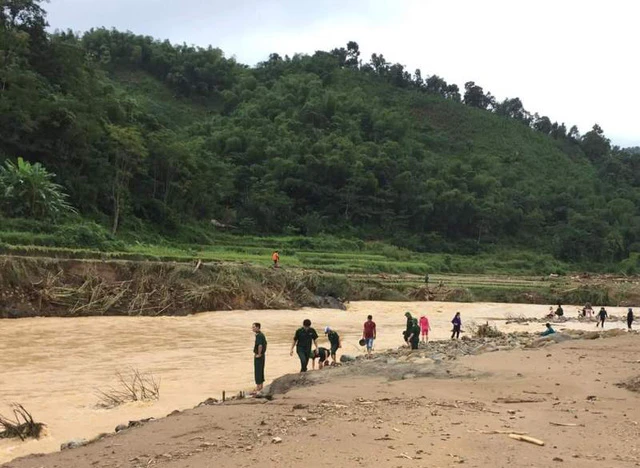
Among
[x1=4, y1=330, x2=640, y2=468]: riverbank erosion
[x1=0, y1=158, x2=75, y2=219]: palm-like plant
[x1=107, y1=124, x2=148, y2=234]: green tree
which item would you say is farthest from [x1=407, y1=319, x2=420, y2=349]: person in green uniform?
[x1=107, y1=124, x2=148, y2=234]: green tree

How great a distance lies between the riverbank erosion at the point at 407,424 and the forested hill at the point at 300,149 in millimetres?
39824

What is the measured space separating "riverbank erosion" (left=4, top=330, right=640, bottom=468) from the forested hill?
3982 centimetres

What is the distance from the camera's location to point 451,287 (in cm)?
4578

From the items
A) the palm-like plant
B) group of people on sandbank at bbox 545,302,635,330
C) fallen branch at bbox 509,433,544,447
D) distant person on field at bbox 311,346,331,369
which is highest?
the palm-like plant

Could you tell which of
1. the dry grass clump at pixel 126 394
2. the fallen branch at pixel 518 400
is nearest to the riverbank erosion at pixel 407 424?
the fallen branch at pixel 518 400

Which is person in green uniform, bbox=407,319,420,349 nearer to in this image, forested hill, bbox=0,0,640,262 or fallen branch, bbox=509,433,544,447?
fallen branch, bbox=509,433,544,447

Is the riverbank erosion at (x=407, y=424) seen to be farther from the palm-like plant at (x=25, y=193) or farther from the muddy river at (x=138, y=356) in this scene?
the palm-like plant at (x=25, y=193)

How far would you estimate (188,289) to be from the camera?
1291 inches

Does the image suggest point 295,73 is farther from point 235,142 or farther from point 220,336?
point 220,336

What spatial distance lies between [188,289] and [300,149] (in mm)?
48599

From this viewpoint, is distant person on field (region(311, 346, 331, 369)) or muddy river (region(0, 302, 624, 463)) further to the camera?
distant person on field (region(311, 346, 331, 369))

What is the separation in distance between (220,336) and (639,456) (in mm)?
19400

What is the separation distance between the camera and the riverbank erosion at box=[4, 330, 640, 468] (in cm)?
693

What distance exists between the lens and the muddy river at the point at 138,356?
1155 cm
